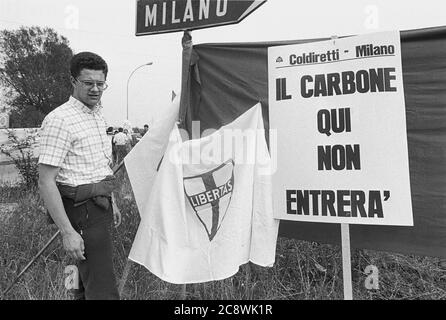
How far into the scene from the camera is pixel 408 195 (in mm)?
2168

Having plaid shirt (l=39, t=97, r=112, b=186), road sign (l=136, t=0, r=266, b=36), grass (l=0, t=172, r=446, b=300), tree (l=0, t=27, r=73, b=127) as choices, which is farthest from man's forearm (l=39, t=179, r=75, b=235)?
tree (l=0, t=27, r=73, b=127)

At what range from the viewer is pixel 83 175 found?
2164 millimetres

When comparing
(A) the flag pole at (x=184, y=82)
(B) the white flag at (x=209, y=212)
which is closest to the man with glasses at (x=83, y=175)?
(B) the white flag at (x=209, y=212)

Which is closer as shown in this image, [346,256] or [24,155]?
[346,256]

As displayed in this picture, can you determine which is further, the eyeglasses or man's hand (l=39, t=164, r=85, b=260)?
the eyeglasses

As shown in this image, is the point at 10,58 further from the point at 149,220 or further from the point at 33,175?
the point at 149,220

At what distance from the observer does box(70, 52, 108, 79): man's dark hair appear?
216 cm

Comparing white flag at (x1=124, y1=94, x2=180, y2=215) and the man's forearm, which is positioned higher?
white flag at (x1=124, y1=94, x2=180, y2=215)

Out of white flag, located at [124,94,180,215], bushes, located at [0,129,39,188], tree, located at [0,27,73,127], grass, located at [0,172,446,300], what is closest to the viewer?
white flag, located at [124,94,180,215]

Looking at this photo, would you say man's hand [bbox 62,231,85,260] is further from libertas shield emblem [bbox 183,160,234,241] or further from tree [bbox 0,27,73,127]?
tree [bbox 0,27,73,127]

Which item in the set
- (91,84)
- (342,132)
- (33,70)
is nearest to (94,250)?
(91,84)

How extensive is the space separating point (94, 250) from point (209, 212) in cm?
74

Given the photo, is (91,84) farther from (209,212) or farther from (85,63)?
(209,212)
